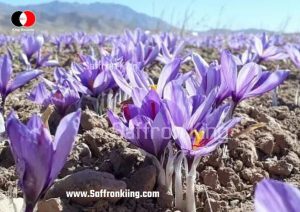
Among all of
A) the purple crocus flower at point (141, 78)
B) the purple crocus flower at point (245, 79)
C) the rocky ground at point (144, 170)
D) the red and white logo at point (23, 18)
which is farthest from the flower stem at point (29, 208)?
the red and white logo at point (23, 18)

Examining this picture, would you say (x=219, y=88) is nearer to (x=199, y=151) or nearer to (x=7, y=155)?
(x=199, y=151)

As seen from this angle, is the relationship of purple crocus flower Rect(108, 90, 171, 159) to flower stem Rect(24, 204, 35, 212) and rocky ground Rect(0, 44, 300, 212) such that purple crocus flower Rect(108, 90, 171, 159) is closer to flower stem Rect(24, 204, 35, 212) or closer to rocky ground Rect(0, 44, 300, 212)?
rocky ground Rect(0, 44, 300, 212)

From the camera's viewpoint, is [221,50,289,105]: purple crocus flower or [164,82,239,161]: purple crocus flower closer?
[164,82,239,161]: purple crocus flower

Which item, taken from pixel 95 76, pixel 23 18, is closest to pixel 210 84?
pixel 95 76

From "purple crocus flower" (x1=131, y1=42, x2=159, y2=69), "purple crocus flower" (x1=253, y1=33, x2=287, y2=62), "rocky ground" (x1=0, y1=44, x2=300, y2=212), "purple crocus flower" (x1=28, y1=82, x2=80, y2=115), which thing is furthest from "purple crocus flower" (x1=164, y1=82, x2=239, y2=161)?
"purple crocus flower" (x1=253, y1=33, x2=287, y2=62)

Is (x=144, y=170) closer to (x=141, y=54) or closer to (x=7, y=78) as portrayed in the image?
(x=7, y=78)

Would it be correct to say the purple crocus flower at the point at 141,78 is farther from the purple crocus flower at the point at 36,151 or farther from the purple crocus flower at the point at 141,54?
the purple crocus flower at the point at 141,54
